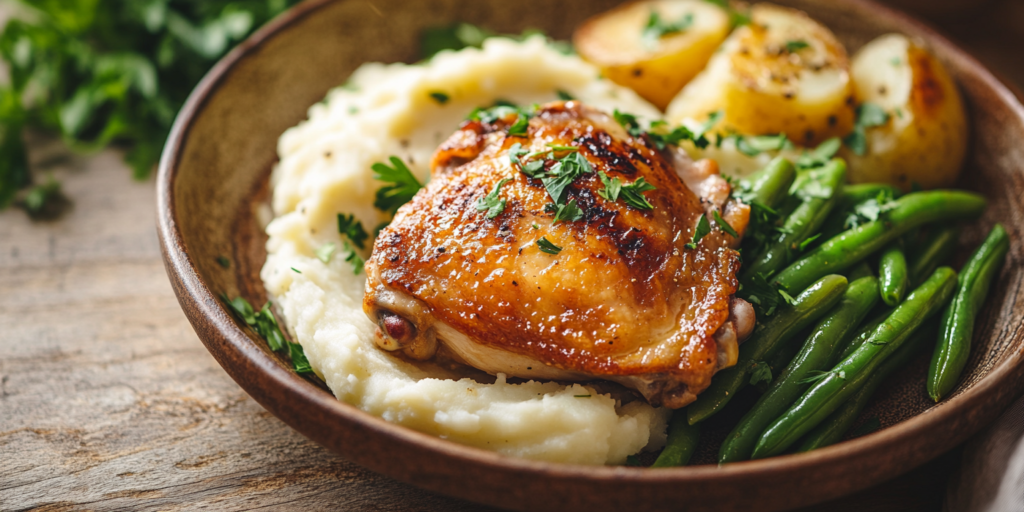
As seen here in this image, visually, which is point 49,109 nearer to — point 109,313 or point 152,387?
point 109,313

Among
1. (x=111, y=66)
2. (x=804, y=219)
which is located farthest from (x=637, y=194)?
(x=111, y=66)

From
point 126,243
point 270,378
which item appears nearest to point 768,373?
point 270,378

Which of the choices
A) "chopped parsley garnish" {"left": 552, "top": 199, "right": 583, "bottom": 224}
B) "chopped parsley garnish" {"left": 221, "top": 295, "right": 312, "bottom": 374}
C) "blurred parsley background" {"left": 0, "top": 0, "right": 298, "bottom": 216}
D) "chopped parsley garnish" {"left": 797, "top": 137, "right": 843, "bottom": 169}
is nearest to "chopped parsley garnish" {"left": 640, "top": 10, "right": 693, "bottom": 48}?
"chopped parsley garnish" {"left": 797, "top": 137, "right": 843, "bottom": 169}

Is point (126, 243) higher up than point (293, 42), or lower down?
lower down

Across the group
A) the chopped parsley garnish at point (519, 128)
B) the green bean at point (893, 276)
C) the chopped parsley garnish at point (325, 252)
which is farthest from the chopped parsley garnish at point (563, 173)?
the green bean at point (893, 276)

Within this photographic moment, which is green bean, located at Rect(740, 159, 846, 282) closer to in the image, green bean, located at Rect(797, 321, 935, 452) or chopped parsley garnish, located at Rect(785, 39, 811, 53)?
green bean, located at Rect(797, 321, 935, 452)

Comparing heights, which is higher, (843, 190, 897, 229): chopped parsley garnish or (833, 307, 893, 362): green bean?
(843, 190, 897, 229): chopped parsley garnish
